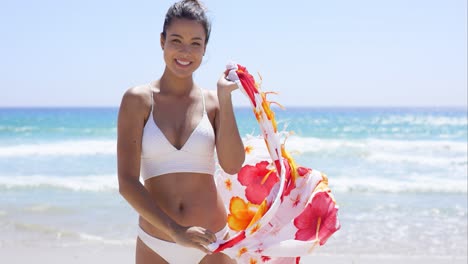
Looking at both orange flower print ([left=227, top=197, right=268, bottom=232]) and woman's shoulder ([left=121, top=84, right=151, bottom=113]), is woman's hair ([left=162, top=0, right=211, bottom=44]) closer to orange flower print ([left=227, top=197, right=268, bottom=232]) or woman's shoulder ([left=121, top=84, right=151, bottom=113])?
woman's shoulder ([left=121, top=84, right=151, bottom=113])

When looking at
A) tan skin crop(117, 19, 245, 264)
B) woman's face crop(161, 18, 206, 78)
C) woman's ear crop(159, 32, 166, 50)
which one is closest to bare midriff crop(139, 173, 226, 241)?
tan skin crop(117, 19, 245, 264)

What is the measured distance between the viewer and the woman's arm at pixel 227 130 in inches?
101

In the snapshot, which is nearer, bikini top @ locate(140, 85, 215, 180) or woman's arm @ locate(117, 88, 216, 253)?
woman's arm @ locate(117, 88, 216, 253)

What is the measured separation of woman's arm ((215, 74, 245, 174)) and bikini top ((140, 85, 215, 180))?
0.05 meters

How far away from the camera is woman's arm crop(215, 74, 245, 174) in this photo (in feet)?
8.38

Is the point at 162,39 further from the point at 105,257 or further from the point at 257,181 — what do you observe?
the point at 105,257

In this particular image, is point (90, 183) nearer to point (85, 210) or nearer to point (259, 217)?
point (85, 210)

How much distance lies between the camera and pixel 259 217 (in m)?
2.61

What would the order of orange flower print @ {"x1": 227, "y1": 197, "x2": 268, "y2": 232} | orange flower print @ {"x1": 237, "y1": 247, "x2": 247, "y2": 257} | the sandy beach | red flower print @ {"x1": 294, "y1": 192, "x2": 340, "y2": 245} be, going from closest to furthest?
orange flower print @ {"x1": 237, "y1": 247, "x2": 247, "y2": 257} → red flower print @ {"x1": 294, "y1": 192, "x2": 340, "y2": 245} → orange flower print @ {"x1": 227, "y1": 197, "x2": 268, "y2": 232} → the sandy beach

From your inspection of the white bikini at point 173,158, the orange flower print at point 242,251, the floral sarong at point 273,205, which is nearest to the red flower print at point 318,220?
the floral sarong at point 273,205

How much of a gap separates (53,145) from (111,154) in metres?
4.92

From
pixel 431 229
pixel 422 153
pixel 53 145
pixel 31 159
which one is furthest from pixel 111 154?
pixel 431 229

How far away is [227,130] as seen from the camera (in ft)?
8.43

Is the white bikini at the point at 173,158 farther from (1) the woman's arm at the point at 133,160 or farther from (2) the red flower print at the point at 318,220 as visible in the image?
(2) the red flower print at the point at 318,220
